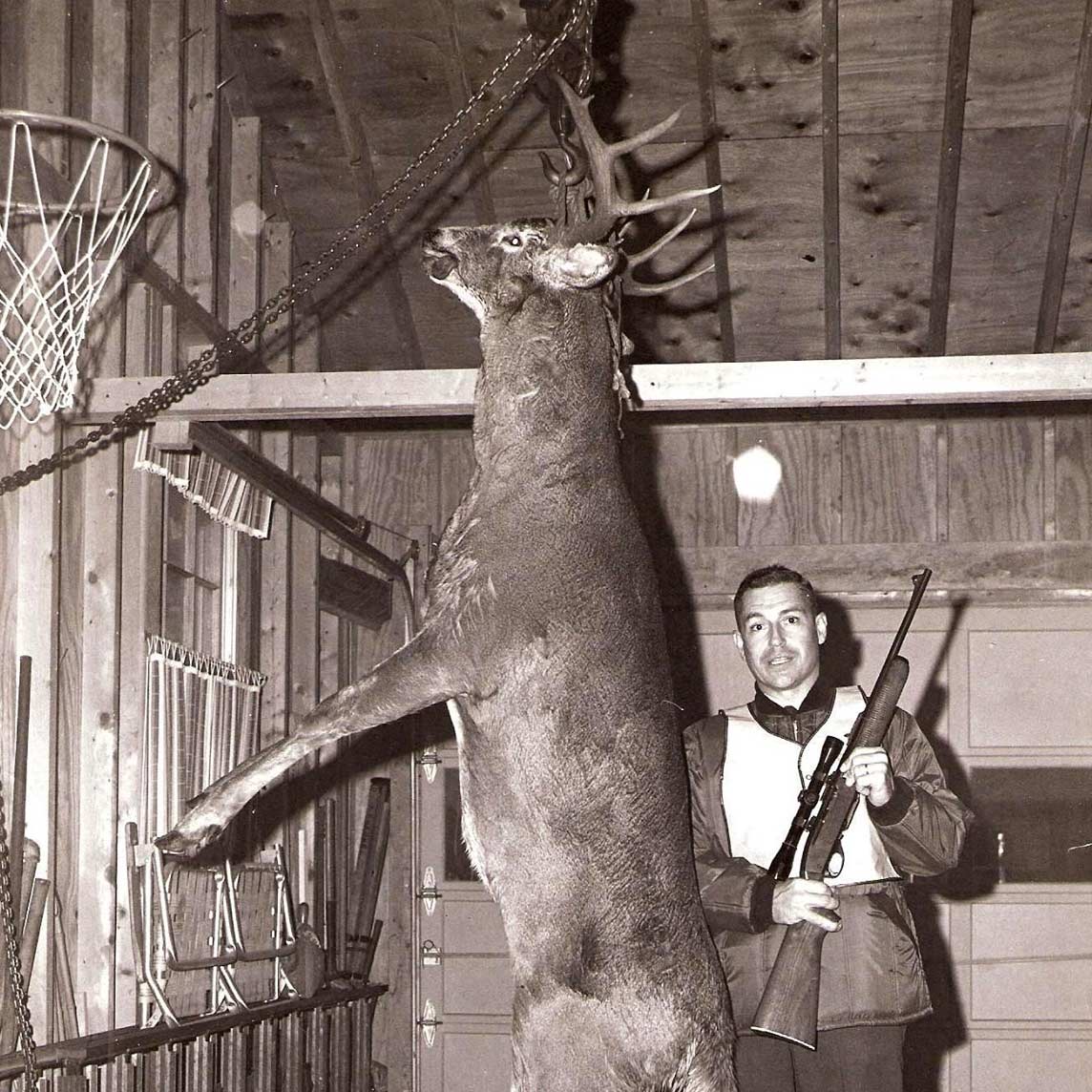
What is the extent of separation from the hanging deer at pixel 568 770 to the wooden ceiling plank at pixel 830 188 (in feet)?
11.5

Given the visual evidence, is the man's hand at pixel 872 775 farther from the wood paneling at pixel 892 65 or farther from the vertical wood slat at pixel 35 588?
the wood paneling at pixel 892 65

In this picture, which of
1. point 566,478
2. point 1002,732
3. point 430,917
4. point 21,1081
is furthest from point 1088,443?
point 21,1081

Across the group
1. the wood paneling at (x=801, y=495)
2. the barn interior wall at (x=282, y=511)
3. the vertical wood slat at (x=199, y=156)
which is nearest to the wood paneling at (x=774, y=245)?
the barn interior wall at (x=282, y=511)

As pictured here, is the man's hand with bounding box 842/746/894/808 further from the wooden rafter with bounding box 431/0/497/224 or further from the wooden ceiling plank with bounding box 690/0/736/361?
the wooden rafter with bounding box 431/0/497/224

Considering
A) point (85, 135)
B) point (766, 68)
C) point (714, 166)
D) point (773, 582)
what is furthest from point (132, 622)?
point (766, 68)

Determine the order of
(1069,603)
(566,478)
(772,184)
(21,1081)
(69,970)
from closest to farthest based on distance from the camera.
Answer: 1. (566,478)
2. (21,1081)
3. (69,970)
4. (772,184)
5. (1069,603)

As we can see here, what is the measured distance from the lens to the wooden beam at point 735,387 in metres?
4.73

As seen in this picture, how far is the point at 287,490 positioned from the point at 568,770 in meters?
3.21

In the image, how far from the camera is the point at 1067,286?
7992 mm

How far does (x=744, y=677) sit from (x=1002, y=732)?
134 centimetres

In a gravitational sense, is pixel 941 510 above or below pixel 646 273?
below

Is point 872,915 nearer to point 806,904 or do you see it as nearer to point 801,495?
point 806,904

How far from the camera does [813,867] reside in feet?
13.3

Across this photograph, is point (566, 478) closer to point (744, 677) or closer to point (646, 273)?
point (646, 273)
